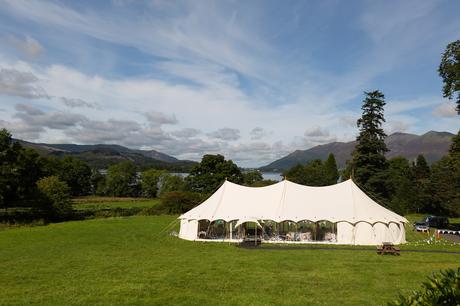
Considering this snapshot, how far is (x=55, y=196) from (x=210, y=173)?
78.6ft

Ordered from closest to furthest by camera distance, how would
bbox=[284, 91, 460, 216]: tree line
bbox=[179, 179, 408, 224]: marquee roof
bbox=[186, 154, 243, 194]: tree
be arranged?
bbox=[179, 179, 408, 224]: marquee roof → bbox=[284, 91, 460, 216]: tree line → bbox=[186, 154, 243, 194]: tree

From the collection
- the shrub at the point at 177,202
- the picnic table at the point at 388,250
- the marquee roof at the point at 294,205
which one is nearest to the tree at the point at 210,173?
the shrub at the point at 177,202

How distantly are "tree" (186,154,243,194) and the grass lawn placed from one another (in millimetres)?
34828

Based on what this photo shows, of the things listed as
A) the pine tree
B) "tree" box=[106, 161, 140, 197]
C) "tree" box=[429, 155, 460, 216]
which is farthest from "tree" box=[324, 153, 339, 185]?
"tree" box=[106, 161, 140, 197]

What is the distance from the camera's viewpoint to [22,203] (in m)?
51.4

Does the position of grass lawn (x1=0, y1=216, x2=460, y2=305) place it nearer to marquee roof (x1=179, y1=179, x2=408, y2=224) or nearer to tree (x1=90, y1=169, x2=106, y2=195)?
marquee roof (x1=179, y1=179, x2=408, y2=224)

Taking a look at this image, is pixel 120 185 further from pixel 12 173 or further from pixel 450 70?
pixel 450 70

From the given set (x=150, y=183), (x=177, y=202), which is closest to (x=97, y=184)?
(x=150, y=183)

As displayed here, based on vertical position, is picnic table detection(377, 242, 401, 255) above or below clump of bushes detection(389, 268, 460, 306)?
below

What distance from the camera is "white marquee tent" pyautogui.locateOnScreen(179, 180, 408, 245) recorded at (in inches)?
930

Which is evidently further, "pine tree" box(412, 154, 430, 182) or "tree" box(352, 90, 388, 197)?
"pine tree" box(412, 154, 430, 182)

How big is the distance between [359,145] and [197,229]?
23.6 m

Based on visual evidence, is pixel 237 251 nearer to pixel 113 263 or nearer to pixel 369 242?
pixel 113 263

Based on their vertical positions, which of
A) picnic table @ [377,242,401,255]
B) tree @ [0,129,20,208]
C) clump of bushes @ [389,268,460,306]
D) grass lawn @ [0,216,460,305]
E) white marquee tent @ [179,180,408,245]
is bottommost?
grass lawn @ [0,216,460,305]
